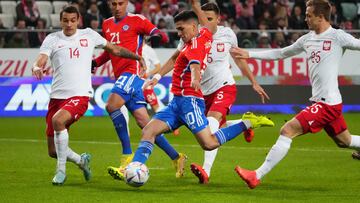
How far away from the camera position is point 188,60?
10477mm

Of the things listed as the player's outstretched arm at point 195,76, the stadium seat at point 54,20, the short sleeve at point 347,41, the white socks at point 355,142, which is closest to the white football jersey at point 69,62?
the player's outstretched arm at point 195,76

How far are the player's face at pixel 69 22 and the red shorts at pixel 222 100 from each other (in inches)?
78.8

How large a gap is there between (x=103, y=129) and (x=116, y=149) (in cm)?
383

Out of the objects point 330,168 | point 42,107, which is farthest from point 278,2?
point 330,168

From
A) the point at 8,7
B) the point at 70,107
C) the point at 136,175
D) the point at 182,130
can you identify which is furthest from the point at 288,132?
the point at 8,7

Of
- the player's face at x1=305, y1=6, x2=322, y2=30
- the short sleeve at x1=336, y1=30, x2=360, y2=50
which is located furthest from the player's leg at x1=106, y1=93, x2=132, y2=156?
the short sleeve at x1=336, y1=30, x2=360, y2=50

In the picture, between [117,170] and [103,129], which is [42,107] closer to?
[103,129]

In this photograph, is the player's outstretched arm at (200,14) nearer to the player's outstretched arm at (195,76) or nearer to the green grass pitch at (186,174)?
the player's outstretched arm at (195,76)

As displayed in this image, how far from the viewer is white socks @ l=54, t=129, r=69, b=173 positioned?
11.1m

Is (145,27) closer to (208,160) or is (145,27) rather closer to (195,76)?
(208,160)

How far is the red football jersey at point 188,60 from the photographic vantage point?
1042 cm

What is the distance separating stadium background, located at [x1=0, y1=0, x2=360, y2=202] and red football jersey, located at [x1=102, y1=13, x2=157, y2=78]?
1.45 m

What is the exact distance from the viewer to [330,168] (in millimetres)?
12859

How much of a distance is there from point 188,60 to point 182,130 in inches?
372
